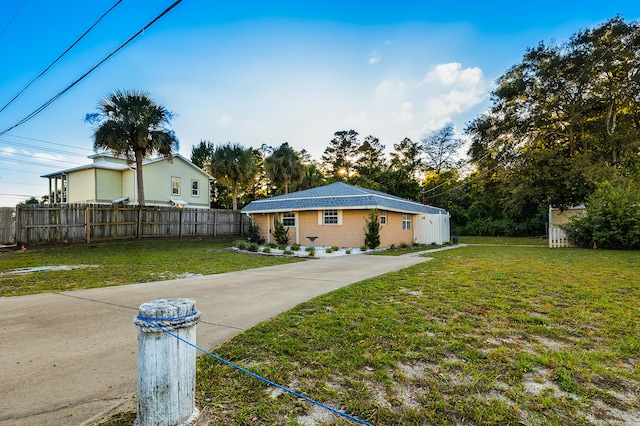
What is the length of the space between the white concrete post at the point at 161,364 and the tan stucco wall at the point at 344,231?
594 inches

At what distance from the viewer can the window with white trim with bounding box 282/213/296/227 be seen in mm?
19188

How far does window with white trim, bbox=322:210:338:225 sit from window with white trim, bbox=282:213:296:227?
2095 millimetres

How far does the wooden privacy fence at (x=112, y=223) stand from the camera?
1513 cm

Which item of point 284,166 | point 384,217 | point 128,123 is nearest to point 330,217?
point 384,217

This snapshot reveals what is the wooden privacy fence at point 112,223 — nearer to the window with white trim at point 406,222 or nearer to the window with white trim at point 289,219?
the window with white trim at point 289,219

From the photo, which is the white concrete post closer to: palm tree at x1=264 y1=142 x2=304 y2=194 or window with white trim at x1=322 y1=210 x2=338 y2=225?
window with white trim at x1=322 y1=210 x2=338 y2=225

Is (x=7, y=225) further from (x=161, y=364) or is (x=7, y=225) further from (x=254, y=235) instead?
(x=161, y=364)

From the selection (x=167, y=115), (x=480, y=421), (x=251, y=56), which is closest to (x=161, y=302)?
(x=480, y=421)

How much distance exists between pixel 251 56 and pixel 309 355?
10.6 meters

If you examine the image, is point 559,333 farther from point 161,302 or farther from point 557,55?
point 557,55

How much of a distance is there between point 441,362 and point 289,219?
54.3 feet

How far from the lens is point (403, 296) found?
5844 millimetres

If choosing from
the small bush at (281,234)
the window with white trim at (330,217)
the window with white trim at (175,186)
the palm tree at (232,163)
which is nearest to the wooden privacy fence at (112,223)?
the palm tree at (232,163)

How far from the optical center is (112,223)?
18.0 meters
